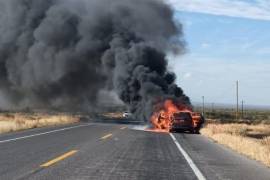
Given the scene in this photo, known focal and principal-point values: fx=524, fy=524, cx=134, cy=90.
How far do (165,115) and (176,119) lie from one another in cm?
314

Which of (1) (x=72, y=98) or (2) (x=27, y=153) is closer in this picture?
(2) (x=27, y=153)

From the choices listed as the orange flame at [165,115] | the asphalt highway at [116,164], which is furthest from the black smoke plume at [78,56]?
the asphalt highway at [116,164]

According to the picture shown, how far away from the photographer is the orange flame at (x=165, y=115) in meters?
34.6

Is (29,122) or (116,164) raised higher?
(29,122)

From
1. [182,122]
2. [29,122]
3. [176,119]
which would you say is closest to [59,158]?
[176,119]

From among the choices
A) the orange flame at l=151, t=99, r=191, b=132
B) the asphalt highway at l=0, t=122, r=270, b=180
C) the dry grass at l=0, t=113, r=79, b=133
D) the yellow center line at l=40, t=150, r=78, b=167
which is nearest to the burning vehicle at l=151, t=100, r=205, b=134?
the orange flame at l=151, t=99, r=191, b=132

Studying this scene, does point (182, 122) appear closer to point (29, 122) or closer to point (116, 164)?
point (29, 122)

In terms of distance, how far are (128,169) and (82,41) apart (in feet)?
147

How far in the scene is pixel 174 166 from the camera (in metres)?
13.2

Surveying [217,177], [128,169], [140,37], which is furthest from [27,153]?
[140,37]

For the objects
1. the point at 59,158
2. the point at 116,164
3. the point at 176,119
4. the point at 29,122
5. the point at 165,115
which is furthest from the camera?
the point at 29,122

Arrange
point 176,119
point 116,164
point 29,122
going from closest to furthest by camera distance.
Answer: point 116,164 → point 176,119 → point 29,122

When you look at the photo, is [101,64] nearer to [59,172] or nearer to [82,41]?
[82,41]

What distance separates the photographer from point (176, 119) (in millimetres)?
32625
